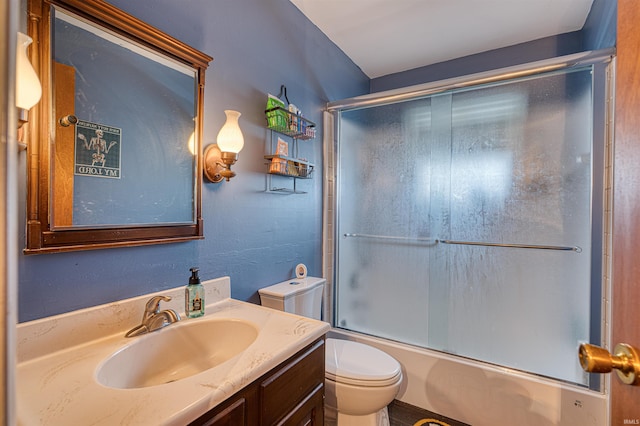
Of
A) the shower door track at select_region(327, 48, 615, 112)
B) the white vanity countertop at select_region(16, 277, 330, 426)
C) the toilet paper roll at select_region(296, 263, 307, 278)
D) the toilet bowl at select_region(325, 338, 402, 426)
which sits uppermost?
the shower door track at select_region(327, 48, 615, 112)

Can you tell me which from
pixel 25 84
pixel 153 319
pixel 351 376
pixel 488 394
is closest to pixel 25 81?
pixel 25 84

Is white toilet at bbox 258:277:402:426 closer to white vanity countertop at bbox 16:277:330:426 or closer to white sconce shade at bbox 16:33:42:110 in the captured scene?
white vanity countertop at bbox 16:277:330:426

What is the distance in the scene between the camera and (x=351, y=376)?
4.36 feet

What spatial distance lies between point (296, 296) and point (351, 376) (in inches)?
18.3

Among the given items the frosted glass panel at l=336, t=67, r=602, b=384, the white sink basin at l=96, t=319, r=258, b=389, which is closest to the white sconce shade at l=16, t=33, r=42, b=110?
the white sink basin at l=96, t=319, r=258, b=389

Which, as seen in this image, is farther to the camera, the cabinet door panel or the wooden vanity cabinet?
the cabinet door panel

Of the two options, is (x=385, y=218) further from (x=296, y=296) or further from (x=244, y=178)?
(x=244, y=178)

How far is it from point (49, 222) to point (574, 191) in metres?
2.36

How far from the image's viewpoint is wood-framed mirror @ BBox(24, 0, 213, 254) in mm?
810

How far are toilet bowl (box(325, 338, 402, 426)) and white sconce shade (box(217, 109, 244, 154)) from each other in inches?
43.9

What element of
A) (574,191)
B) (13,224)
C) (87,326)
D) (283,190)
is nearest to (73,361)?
(87,326)

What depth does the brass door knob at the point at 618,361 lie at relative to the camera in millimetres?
466

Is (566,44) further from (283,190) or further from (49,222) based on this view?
(49,222)

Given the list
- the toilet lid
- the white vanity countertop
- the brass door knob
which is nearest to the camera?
the brass door knob
